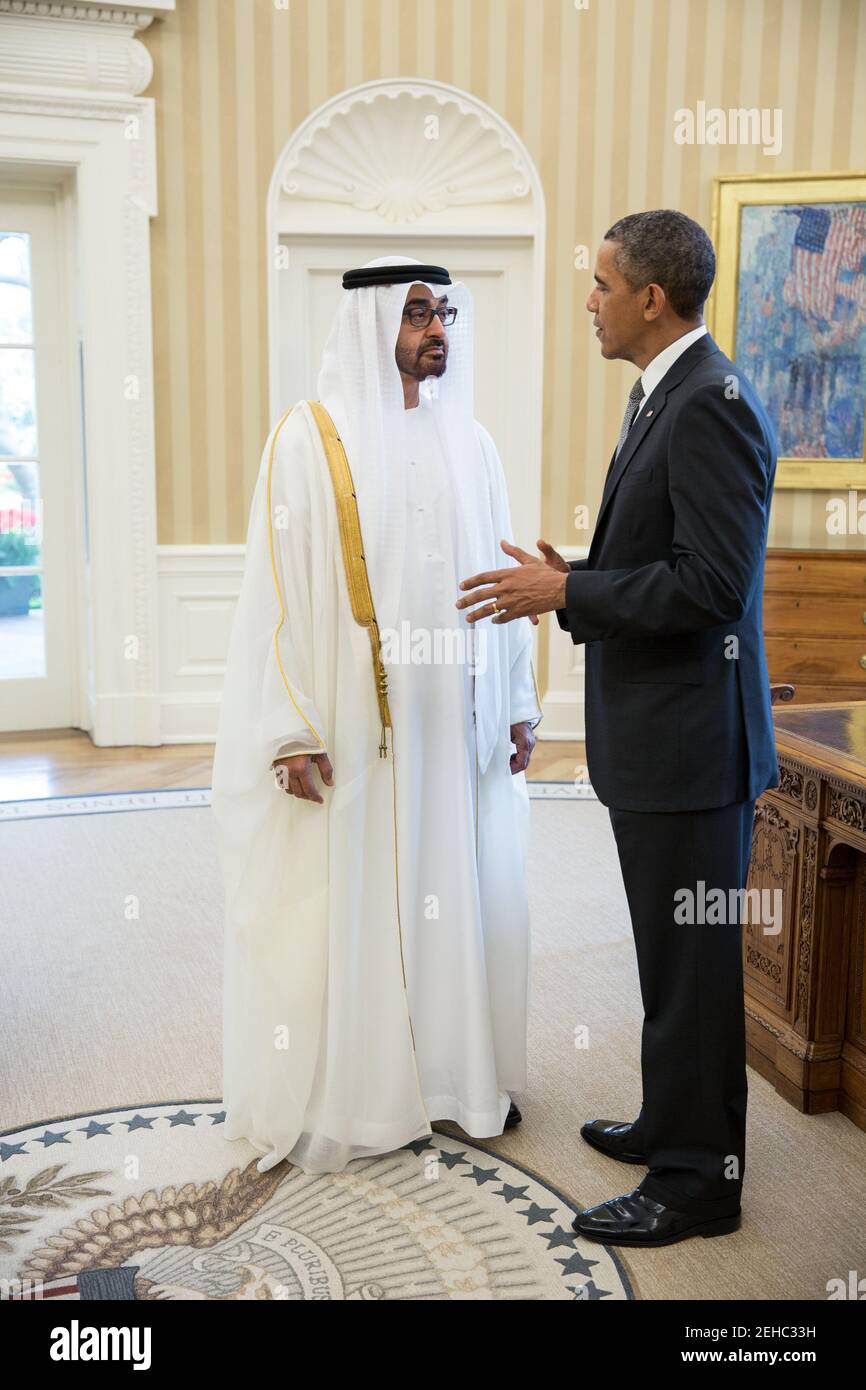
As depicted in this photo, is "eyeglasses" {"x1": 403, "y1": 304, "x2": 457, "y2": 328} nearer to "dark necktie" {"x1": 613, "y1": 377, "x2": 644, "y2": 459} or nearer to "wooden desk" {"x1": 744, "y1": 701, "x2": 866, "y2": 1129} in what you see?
"dark necktie" {"x1": 613, "y1": 377, "x2": 644, "y2": 459}

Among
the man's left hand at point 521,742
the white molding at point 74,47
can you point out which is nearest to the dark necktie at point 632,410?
the man's left hand at point 521,742

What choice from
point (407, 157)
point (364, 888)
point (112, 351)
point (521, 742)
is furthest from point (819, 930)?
point (407, 157)

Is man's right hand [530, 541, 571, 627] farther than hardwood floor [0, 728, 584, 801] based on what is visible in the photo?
No

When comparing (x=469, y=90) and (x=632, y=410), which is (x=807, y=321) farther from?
(x=632, y=410)

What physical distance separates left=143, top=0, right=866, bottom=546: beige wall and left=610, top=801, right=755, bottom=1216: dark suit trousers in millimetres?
4595

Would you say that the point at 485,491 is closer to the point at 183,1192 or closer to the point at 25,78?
the point at 183,1192

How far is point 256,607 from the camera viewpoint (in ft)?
8.18

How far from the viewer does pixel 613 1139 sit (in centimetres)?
267

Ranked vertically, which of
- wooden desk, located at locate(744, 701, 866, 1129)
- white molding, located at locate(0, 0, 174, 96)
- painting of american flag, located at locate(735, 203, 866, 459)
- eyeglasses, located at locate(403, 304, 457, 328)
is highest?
white molding, located at locate(0, 0, 174, 96)

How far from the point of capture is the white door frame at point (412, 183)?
6.30 meters

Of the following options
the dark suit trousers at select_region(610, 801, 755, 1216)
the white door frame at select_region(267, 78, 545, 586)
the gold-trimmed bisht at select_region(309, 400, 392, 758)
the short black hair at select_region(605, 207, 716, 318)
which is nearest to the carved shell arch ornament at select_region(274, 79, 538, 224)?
the white door frame at select_region(267, 78, 545, 586)

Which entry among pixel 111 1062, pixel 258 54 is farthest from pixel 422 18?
pixel 111 1062

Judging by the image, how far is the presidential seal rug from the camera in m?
2.19

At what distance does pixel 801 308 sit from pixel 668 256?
15.3 feet
